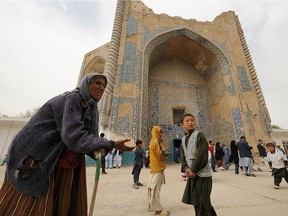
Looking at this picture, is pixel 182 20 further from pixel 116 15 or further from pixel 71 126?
pixel 71 126

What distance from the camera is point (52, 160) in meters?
0.91

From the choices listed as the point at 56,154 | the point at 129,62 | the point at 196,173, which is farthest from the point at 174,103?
the point at 56,154

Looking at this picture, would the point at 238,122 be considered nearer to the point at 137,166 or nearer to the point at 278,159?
the point at 278,159

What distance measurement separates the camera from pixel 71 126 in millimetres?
868

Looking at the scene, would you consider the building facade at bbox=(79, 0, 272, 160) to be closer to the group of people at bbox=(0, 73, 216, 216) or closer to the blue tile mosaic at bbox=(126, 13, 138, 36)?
the blue tile mosaic at bbox=(126, 13, 138, 36)

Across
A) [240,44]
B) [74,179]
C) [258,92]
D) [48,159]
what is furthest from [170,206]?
[240,44]

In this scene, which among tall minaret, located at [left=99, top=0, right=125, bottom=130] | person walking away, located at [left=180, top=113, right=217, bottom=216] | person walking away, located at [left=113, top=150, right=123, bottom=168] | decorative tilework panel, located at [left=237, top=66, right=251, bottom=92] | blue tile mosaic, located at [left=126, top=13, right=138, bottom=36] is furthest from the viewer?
blue tile mosaic, located at [left=126, top=13, right=138, bottom=36]

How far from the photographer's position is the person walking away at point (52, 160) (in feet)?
2.79

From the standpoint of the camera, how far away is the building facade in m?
8.31

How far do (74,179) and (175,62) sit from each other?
12.2 m

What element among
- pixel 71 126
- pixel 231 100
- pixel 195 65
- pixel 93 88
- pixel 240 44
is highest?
pixel 240 44

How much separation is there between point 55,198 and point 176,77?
1151 centimetres

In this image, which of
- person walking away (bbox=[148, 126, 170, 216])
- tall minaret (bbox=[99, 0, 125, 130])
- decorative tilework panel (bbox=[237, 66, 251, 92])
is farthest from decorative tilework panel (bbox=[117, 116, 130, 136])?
decorative tilework panel (bbox=[237, 66, 251, 92])

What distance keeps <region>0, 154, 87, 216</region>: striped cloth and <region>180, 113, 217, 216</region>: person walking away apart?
1025 mm
